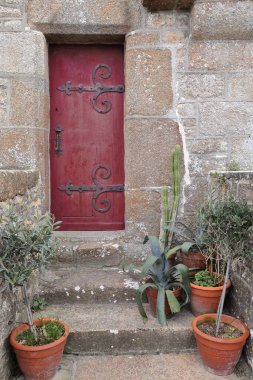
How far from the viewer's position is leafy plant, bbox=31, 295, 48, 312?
237 centimetres

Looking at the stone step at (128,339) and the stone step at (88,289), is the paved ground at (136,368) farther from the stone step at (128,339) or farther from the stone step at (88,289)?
the stone step at (88,289)

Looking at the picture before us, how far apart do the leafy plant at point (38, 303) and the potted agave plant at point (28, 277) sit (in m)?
0.38

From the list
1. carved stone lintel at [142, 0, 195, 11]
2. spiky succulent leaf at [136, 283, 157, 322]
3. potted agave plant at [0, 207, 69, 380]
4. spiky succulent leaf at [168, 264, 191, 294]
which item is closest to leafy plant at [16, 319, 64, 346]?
potted agave plant at [0, 207, 69, 380]

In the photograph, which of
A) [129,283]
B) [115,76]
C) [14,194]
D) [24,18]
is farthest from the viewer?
[115,76]

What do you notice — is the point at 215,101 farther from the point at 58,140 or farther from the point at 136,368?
the point at 136,368

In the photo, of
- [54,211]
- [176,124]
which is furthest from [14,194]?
[176,124]

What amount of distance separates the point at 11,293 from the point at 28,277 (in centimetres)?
25

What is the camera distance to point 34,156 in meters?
2.78

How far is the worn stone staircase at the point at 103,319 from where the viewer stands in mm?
2035

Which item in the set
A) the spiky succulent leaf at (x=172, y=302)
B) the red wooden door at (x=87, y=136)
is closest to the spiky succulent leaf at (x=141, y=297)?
the spiky succulent leaf at (x=172, y=302)

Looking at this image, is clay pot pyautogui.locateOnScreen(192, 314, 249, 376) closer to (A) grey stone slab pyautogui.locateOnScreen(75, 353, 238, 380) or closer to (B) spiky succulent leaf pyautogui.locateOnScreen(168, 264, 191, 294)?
(A) grey stone slab pyautogui.locateOnScreen(75, 353, 238, 380)

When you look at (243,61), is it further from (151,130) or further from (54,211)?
(54,211)

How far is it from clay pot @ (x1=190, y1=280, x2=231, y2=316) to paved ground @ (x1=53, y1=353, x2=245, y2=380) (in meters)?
0.29

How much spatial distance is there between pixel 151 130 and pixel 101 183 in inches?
26.4
